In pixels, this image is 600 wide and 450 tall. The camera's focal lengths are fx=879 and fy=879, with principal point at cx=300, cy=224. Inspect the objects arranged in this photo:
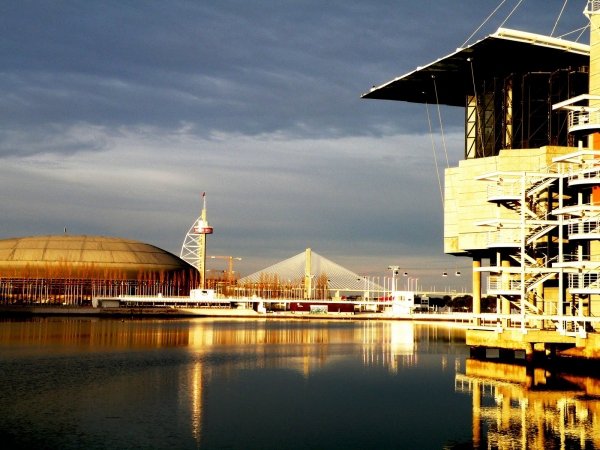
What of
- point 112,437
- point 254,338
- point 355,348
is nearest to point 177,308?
point 254,338

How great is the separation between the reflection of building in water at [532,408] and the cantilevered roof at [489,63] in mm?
29296

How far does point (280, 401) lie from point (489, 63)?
147 ft

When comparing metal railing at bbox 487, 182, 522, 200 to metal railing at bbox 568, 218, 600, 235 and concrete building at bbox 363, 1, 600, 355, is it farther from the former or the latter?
metal railing at bbox 568, 218, 600, 235

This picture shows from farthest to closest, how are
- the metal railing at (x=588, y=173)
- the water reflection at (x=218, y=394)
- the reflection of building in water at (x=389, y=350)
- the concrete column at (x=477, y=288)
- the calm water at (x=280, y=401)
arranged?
the concrete column at (x=477, y=288)
the reflection of building in water at (x=389, y=350)
the metal railing at (x=588, y=173)
the water reflection at (x=218, y=394)
the calm water at (x=280, y=401)

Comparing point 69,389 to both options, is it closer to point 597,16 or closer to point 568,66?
point 597,16

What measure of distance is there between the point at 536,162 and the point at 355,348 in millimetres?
31282

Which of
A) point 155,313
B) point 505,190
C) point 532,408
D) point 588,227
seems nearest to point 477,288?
point 505,190

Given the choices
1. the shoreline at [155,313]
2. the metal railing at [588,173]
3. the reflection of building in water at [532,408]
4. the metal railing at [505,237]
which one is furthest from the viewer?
the shoreline at [155,313]

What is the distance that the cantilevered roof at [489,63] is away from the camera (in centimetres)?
7769

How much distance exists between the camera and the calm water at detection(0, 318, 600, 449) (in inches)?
1624

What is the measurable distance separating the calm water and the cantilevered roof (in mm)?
28126

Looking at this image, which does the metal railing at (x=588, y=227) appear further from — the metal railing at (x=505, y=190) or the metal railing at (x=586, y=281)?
the metal railing at (x=505, y=190)

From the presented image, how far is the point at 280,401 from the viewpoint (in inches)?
2111

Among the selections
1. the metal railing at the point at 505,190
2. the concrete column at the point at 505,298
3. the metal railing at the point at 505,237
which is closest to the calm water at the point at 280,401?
the concrete column at the point at 505,298
